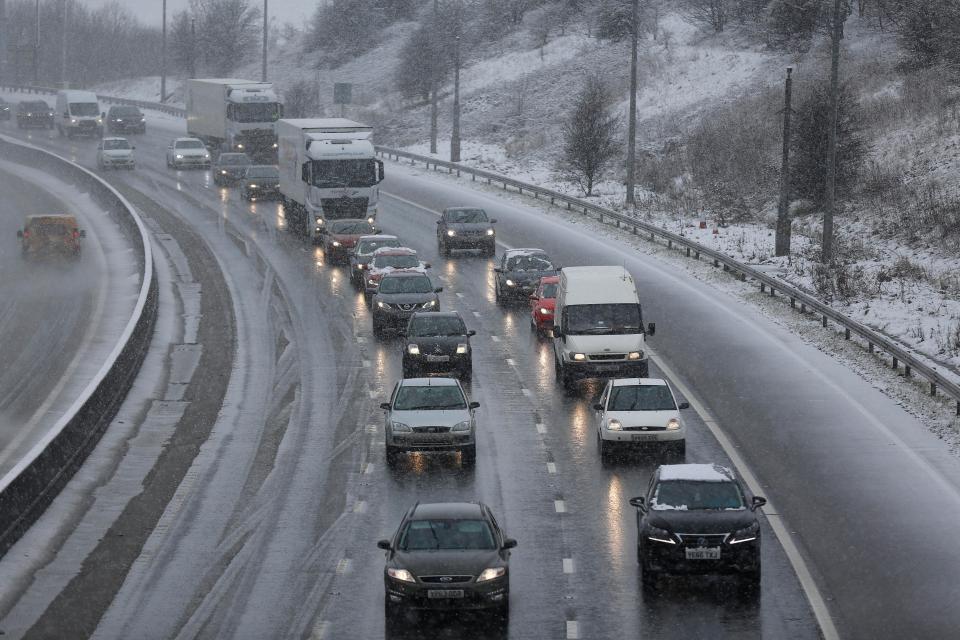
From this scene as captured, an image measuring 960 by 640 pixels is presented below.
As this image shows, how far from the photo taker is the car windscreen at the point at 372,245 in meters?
45.7

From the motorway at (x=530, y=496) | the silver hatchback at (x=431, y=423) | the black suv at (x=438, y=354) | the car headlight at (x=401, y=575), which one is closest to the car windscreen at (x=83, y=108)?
the motorway at (x=530, y=496)

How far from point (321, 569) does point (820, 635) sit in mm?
6663

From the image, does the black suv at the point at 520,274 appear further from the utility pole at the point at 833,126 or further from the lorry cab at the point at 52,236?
the lorry cab at the point at 52,236

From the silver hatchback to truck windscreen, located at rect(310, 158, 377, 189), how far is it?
26250 millimetres

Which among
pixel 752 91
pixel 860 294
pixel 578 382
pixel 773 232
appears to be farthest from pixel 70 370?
pixel 752 91

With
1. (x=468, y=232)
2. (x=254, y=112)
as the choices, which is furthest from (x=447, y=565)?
(x=254, y=112)

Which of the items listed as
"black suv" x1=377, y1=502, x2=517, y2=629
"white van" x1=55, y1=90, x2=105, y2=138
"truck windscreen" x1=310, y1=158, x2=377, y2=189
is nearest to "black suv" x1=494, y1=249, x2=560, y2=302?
"truck windscreen" x1=310, y1=158, x2=377, y2=189

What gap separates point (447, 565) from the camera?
1712cm

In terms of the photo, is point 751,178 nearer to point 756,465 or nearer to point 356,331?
point 356,331

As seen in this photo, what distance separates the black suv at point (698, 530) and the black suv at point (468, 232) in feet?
103

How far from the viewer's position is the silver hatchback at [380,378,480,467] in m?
25.0

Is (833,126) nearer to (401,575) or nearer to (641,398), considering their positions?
(641,398)

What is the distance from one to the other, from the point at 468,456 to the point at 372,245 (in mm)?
21547

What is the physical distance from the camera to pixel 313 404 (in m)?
30.3
